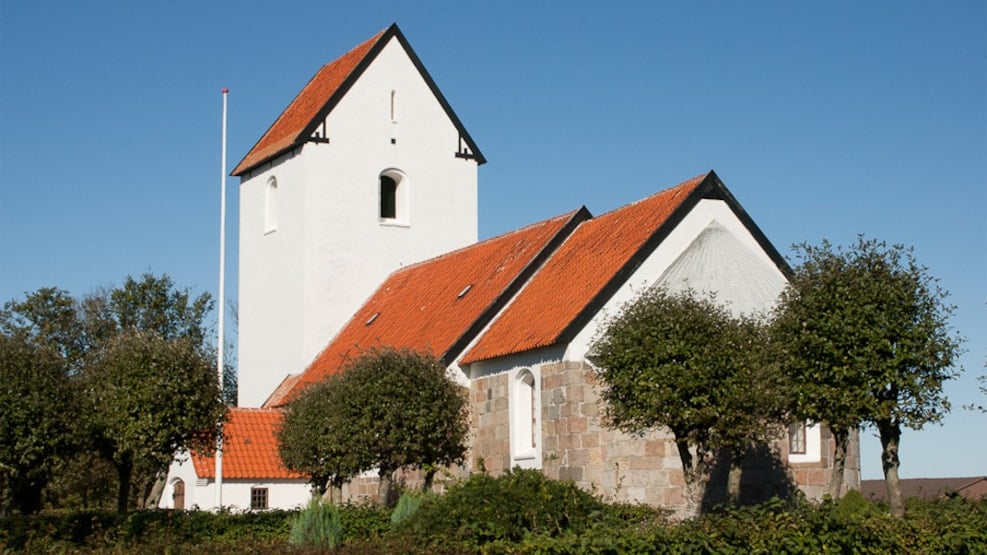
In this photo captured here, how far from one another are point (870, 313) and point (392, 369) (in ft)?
34.3

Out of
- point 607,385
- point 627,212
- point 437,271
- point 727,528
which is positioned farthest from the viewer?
point 437,271

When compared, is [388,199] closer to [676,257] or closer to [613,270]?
[613,270]

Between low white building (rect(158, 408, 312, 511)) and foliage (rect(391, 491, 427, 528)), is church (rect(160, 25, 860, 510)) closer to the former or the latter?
low white building (rect(158, 408, 312, 511))

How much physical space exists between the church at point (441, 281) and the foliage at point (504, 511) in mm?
4530

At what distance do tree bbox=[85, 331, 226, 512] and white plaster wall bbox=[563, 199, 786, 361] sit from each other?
24.5ft

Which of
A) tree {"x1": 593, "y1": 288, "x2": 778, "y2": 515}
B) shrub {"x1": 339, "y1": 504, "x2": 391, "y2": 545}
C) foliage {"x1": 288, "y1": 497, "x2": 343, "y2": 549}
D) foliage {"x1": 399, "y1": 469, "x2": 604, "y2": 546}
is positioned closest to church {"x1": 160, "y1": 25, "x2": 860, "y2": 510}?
tree {"x1": 593, "y1": 288, "x2": 778, "y2": 515}

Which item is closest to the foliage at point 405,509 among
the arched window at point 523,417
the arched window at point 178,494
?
the arched window at point 523,417

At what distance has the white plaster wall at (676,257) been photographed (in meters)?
25.8

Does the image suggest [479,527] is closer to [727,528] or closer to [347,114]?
[727,528]

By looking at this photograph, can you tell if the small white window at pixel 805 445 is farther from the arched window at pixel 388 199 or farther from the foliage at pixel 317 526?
the arched window at pixel 388 199

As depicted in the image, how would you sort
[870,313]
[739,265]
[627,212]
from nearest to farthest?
[870,313] → [739,265] → [627,212]

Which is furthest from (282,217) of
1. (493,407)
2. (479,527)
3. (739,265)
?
(479,527)

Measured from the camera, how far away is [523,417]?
28.0m

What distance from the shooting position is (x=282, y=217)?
3919cm
